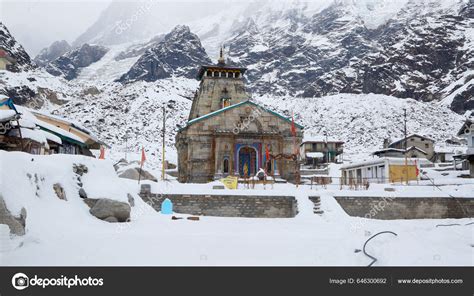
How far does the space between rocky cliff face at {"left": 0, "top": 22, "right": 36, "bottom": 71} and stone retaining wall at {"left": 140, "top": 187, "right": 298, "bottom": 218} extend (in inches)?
5110

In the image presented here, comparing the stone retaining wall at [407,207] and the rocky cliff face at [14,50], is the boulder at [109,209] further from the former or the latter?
the rocky cliff face at [14,50]

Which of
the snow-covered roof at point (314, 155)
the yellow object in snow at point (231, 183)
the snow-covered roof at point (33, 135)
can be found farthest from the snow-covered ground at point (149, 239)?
the snow-covered roof at point (314, 155)

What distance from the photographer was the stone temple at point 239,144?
3441 centimetres

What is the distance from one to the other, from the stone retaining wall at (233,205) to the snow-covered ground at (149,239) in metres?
4.81

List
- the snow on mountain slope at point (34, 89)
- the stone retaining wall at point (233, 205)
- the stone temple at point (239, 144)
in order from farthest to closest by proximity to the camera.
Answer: the snow on mountain slope at point (34, 89) → the stone temple at point (239, 144) → the stone retaining wall at point (233, 205)

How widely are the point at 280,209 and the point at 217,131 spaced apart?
41.8ft

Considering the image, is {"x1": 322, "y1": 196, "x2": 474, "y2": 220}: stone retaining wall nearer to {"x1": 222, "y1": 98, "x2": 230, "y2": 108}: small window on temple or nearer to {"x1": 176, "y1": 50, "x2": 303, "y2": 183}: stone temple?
{"x1": 176, "y1": 50, "x2": 303, "y2": 183}: stone temple

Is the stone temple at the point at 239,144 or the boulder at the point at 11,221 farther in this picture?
the stone temple at the point at 239,144

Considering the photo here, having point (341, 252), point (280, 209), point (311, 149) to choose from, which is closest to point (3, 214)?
point (341, 252)

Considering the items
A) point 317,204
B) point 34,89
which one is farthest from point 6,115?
point 34,89

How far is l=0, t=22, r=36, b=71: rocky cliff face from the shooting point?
437ft

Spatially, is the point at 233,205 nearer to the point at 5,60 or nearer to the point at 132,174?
the point at 132,174

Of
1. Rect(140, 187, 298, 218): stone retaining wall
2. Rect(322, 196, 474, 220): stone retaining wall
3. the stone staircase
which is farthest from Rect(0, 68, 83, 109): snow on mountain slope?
Rect(322, 196, 474, 220): stone retaining wall
